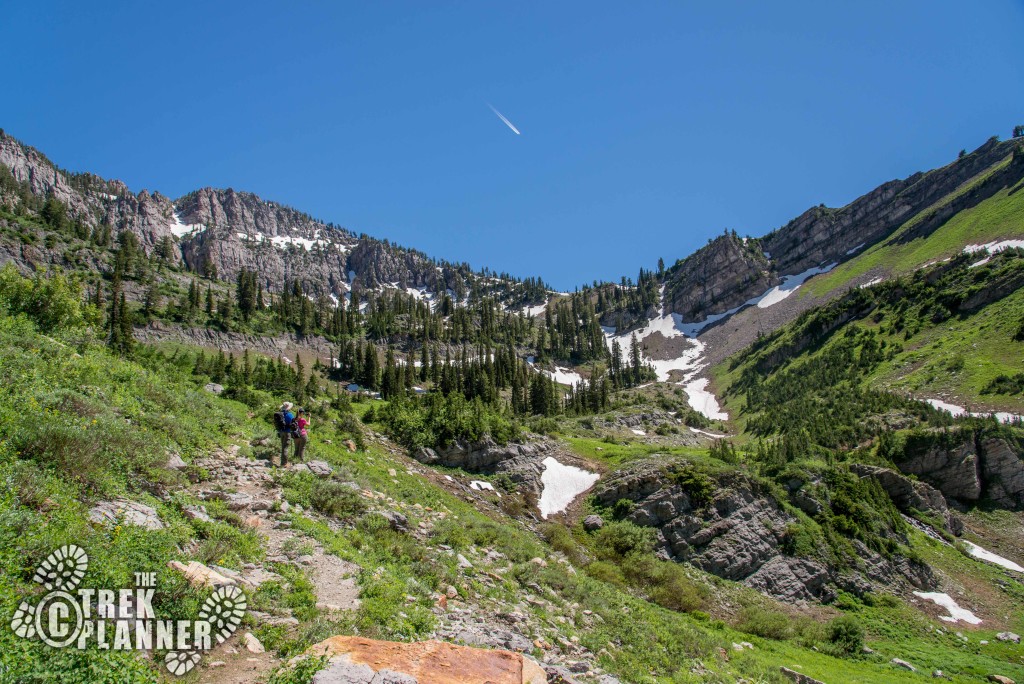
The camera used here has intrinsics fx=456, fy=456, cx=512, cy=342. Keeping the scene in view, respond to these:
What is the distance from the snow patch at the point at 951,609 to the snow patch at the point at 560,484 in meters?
21.7

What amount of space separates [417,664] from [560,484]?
28.7 metres

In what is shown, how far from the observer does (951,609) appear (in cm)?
2856

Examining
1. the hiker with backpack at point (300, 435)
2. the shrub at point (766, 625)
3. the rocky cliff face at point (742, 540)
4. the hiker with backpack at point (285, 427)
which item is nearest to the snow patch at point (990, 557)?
the rocky cliff face at point (742, 540)

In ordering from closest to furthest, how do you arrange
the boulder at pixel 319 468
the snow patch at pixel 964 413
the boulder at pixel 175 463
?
the boulder at pixel 175 463
the boulder at pixel 319 468
the snow patch at pixel 964 413

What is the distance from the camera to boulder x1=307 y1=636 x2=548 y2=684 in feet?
19.9

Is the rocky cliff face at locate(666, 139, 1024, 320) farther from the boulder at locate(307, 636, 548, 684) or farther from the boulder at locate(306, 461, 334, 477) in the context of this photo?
the boulder at locate(307, 636, 548, 684)

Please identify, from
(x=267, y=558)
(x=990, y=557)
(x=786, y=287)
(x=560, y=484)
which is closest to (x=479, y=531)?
(x=267, y=558)

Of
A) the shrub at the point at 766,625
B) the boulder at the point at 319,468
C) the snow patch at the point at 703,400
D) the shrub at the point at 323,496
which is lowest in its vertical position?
the shrub at the point at 766,625

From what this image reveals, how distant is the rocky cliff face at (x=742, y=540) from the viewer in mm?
26516

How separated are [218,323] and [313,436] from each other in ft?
Answer: 343

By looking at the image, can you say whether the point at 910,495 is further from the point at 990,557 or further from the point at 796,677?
the point at 796,677

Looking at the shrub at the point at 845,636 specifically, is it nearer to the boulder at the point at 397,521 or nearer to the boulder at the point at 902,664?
the boulder at the point at 902,664

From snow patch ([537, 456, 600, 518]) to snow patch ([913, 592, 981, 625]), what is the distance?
21663 mm

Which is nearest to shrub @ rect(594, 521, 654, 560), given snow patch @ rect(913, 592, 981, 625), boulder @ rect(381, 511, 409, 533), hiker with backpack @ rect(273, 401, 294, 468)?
boulder @ rect(381, 511, 409, 533)
